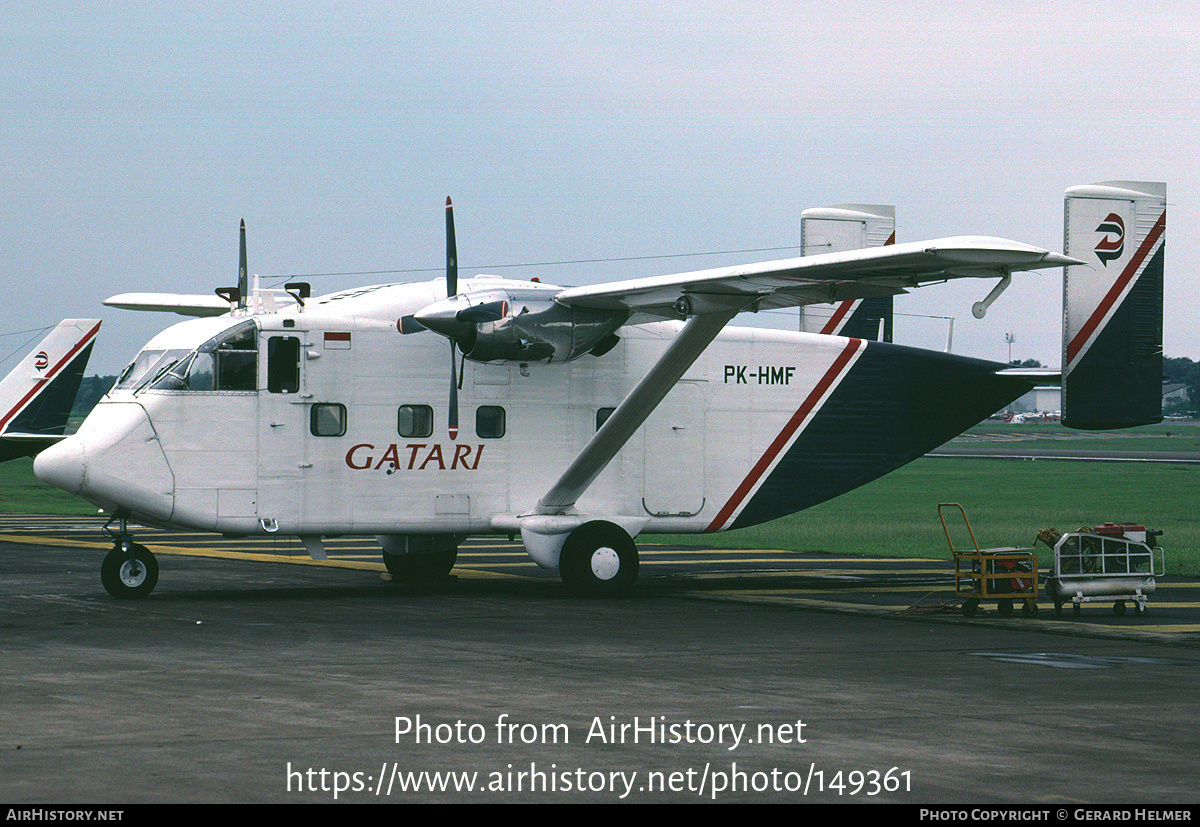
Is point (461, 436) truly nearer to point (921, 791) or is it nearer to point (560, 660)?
point (560, 660)

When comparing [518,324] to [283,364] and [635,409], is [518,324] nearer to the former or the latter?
[635,409]

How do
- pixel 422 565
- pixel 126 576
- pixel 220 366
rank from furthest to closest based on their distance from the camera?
pixel 422 565, pixel 220 366, pixel 126 576

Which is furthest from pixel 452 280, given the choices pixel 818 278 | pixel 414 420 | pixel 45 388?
pixel 45 388

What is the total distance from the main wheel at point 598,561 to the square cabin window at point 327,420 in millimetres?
3223

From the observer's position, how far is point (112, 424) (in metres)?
17.6

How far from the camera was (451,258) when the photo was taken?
717 inches

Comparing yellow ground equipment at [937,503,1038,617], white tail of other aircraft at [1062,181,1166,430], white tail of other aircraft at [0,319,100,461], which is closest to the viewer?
yellow ground equipment at [937,503,1038,617]

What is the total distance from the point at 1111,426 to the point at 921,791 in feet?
40.4

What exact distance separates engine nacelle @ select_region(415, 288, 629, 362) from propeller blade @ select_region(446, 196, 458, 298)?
170 millimetres

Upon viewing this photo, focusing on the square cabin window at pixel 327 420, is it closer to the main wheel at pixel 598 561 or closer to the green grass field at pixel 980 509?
the main wheel at pixel 598 561

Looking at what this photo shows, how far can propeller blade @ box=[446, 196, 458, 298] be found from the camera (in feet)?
59.6

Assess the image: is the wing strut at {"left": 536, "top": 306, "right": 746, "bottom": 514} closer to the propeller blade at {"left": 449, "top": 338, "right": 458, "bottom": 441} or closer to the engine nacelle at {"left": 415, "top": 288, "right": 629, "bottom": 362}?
the engine nacelle at {"left": 415, "top": 288, "right": 629, "bottom": 362}

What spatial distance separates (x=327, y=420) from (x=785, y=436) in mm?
6369

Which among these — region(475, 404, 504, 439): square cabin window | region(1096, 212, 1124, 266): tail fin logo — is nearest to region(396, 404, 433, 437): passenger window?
region(475, 404, 504, 439): square cabin window
